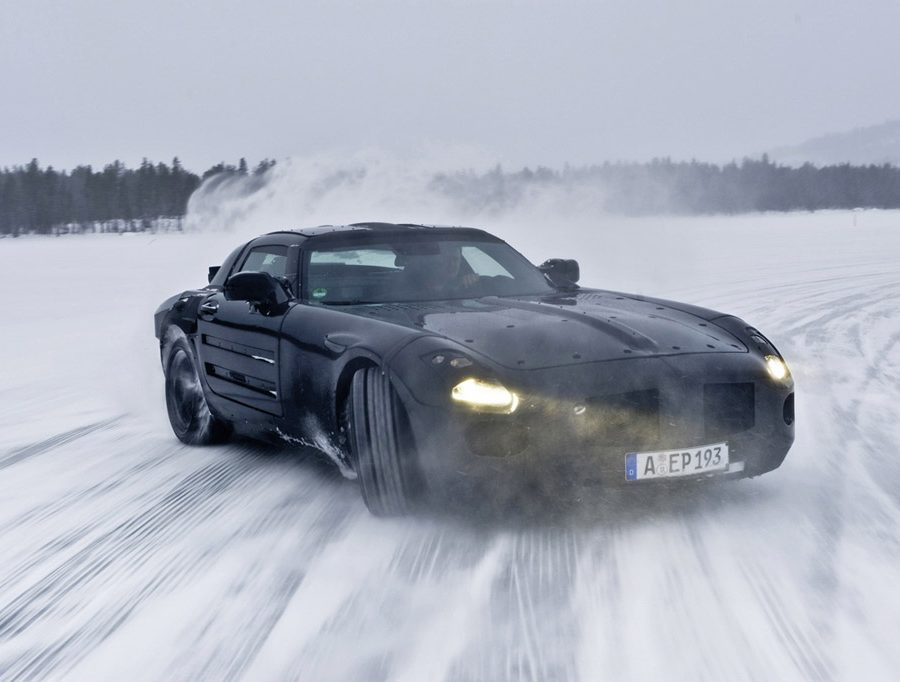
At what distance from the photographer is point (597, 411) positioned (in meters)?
3.84

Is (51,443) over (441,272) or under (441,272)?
under

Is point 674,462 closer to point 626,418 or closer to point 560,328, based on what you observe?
point 626,418

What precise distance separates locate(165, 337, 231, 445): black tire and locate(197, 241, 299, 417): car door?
0.22 meters

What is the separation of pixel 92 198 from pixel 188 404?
11566 cm

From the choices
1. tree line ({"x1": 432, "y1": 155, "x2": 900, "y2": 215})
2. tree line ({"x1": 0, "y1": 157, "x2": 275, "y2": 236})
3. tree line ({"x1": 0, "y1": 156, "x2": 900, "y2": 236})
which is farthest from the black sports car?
tree line ({"x1": 0, "y1": 157, "x2": 275, "y2": 236})

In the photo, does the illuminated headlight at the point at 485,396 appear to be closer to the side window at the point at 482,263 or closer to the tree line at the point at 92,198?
the side window at the point at 482,263

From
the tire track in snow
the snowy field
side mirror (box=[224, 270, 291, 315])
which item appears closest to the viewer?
the snowy field

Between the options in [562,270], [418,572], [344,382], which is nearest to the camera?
[418,572]

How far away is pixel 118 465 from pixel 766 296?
12486mm

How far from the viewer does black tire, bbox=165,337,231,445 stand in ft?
19.6

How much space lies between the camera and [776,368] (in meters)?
4.41

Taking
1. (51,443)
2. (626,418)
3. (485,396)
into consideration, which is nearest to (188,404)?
(51,443)

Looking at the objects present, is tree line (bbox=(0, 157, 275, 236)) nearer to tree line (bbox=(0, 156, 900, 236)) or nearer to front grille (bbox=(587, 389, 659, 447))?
tree line (bbox=(0, 156, 900, 236))

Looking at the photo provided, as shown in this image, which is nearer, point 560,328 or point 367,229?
→ point 560,328
